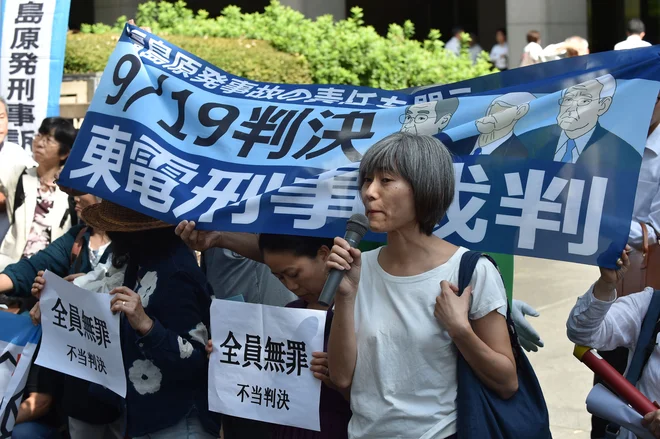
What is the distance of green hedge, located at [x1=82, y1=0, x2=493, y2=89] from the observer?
12711 millimetres

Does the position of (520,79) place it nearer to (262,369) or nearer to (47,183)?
(262,369)

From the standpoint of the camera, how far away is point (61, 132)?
6418 millimetres

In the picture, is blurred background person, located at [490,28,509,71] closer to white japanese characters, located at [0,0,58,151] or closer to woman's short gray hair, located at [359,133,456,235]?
white japanese characters, located at [0,0,58,151]

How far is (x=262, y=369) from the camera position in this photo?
3703 mm

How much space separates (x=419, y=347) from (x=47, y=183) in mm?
4043

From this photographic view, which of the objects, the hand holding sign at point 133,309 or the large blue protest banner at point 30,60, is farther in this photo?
the large blue protest banner at point 30,60

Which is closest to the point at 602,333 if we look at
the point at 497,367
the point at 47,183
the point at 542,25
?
the point at 497,367

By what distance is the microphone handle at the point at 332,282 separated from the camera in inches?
113

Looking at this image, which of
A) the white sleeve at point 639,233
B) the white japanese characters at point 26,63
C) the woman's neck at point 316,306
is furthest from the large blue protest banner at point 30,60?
the white sleeve at point 639,233

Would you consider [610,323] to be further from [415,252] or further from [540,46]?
[540,46]

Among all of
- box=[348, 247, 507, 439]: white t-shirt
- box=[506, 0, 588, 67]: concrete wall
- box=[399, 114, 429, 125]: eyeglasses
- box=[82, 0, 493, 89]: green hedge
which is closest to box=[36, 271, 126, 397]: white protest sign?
box=[348, 247, 507, 439]: white t-shirt

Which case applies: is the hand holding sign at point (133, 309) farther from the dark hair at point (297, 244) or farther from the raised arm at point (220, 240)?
the dark hair at point (297, 244)

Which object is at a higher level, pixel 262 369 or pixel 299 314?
pixel 299 314

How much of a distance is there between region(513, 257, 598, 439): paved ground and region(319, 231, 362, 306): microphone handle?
345cm
